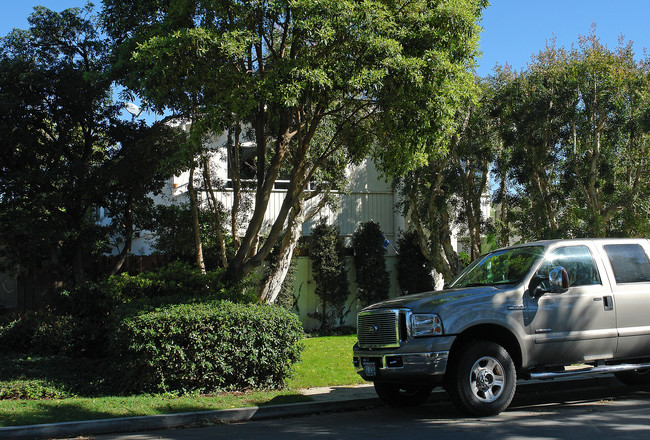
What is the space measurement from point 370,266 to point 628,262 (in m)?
10.9

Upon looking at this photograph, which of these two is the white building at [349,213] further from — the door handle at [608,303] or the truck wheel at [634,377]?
the door handle at [608,303]

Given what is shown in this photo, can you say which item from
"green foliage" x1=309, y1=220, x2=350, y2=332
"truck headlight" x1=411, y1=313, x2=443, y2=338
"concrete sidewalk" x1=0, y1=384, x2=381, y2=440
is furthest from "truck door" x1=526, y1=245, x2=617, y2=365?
"green foliage" x1=309, y1=220, x2=350, y2=332

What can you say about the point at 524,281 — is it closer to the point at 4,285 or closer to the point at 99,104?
the point at 99,104

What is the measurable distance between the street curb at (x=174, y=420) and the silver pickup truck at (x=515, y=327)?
888 millimetres

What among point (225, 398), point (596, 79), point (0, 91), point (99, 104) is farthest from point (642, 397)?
point (0, 91)

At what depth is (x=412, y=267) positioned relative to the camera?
19719 millimetres

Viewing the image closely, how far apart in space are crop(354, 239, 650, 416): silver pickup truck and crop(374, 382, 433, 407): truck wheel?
0.05ft

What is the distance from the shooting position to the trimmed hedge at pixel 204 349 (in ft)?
29.9

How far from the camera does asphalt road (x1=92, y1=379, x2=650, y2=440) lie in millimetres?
6727

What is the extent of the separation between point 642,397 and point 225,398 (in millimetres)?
6024

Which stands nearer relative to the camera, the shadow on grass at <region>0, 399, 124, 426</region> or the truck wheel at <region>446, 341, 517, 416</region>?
the truck wheel at <region>446, 341, 517, 416</region>

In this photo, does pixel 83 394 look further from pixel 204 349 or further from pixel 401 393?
pixel 401 393

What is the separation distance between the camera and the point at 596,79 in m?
15.6

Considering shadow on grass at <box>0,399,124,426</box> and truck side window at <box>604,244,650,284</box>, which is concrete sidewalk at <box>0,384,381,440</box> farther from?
truck side window at <box>604,244,650,284</box>
